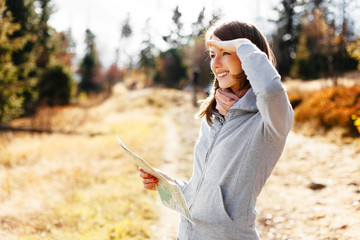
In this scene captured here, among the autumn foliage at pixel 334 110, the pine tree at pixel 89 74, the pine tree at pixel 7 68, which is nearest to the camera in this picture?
the autumn foliage at pixel 334 110

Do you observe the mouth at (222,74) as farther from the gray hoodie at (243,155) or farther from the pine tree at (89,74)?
the pine tree at (89,74)

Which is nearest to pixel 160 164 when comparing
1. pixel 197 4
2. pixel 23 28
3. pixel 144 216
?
pixel 144 216

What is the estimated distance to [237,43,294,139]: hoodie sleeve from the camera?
1.25 metres

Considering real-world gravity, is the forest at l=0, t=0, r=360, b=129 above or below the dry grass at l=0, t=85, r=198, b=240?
above

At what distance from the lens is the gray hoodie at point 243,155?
128cm

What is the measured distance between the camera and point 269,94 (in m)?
1.24

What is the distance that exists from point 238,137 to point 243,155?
0.10m

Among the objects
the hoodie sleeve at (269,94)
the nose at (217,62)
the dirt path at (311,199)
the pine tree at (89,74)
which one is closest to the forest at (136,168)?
the dirt path at (311,199)

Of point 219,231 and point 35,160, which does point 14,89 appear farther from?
point 219,231

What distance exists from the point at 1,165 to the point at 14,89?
156 inches

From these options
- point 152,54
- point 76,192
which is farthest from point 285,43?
point 76,192

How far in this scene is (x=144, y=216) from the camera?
4605 mm

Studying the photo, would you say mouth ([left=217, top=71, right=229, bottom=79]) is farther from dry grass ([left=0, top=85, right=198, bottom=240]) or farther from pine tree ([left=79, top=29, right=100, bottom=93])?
pine tree ([left=79, top=29, right=100, bottom=93])

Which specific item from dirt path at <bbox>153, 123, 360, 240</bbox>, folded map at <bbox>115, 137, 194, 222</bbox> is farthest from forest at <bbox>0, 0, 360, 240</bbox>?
folded map at <bbox>115, 137, 194, 222</bbox>
